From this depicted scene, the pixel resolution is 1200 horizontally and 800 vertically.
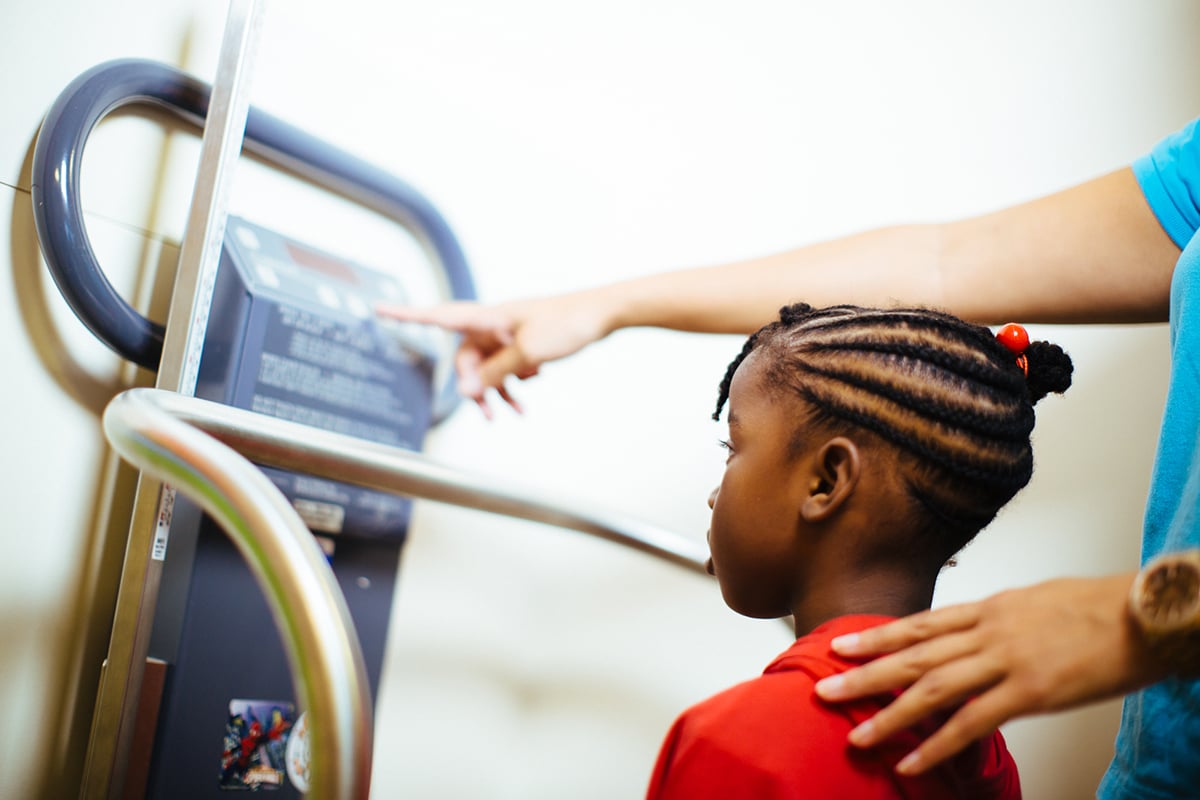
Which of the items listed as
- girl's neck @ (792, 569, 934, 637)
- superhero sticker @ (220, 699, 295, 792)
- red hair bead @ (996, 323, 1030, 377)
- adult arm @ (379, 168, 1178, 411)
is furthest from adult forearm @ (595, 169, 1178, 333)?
superhero sticker @ (220, 699, 295, 792)

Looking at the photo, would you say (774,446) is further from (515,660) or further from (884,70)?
(884,70)

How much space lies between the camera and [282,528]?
545 millimetres

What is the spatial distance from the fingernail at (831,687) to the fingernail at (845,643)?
0.06ft

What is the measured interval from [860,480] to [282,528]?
0.41m

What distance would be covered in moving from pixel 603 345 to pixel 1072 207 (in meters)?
0.70

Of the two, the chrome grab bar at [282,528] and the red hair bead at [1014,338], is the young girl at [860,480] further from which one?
the chrome grab bar at [282,528]

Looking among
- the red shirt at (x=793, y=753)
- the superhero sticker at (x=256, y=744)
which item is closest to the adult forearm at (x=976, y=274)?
the red shirt at (x=793, y=753)

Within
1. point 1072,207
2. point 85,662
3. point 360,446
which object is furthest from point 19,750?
point 1072,207

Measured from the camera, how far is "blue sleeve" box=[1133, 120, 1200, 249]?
2.84ft

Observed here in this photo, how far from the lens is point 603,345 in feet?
4.82

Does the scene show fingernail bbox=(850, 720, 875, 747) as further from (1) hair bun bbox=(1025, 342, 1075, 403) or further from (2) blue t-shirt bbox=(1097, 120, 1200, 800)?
(1) hair bun bbox=(1025, 342, 1075, 403)

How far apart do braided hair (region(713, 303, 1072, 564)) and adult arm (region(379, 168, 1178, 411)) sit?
209 mm

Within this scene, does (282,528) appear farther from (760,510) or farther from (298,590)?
(760,510)

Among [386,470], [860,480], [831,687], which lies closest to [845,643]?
[831,687]
